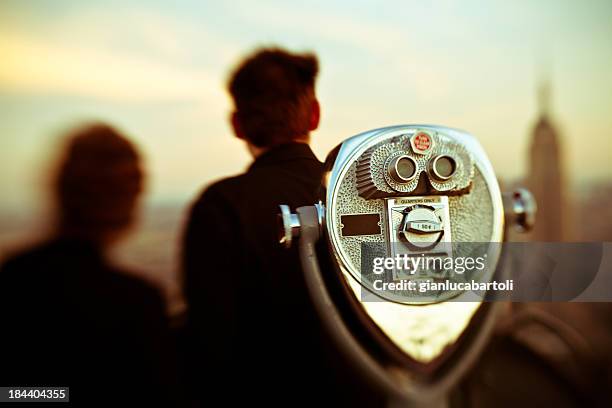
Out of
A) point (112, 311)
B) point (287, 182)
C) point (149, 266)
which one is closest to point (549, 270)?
point (287, 182)

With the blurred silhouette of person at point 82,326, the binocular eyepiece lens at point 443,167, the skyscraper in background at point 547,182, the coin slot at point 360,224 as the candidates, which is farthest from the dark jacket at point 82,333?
the skyscraper in background at point 547,182

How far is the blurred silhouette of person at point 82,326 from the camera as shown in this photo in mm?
739

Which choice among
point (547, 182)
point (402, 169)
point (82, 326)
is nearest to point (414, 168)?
point (402, 169)

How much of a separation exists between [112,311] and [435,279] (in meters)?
0.40

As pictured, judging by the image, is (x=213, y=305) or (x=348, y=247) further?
(x=213, y=305)

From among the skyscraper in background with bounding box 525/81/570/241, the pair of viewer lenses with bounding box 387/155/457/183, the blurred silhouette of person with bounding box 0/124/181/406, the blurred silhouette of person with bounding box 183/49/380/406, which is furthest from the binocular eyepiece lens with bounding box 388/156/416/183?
the skyscraper in background with bounding box 525/81/570/241

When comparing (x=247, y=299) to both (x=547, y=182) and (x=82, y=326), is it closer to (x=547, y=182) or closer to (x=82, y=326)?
(x=82, y=326)

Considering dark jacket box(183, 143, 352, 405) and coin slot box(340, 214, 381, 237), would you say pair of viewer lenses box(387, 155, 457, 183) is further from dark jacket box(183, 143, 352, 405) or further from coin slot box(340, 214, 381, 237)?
dark jacket box(183, 143, 352, 405)

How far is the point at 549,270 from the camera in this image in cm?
74

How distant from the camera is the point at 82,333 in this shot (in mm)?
742

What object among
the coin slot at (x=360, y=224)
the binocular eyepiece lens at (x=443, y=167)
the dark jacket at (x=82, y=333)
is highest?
the binocular eyepiece lens at (x=443, y=167)

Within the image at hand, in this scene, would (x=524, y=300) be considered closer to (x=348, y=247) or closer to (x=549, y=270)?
(x=549, y=270)

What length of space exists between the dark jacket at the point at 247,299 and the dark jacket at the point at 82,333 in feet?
0.17

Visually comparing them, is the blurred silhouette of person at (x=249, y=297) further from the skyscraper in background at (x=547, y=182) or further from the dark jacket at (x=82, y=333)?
the skyscraper in background at (x=547, y=182)
